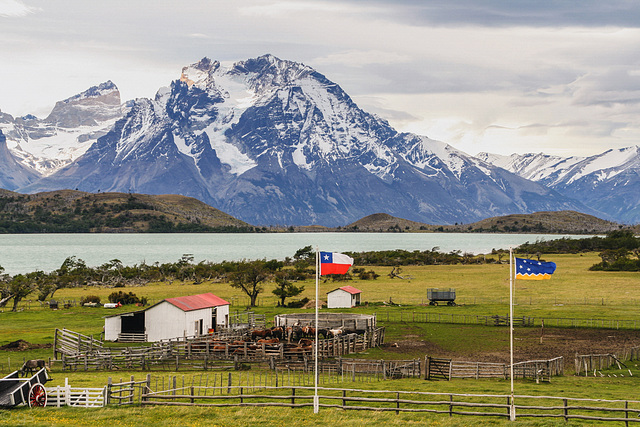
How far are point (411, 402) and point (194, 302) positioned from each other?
30.2m

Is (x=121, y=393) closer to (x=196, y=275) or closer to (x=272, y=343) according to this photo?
(x=272, y=343)

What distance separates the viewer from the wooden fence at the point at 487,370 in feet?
140

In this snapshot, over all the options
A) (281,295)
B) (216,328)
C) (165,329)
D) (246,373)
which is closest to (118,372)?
(246,373)

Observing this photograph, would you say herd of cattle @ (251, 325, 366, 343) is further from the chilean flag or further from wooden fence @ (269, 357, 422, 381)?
the chilean flag

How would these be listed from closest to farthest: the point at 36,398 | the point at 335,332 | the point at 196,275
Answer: the point at 36,398 → the point at 335,332 → the point at 196,275

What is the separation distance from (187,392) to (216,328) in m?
23.9

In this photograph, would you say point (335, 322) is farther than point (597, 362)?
Yes

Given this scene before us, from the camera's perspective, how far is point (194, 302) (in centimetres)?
5956

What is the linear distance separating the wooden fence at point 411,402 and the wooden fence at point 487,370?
6.14 metres

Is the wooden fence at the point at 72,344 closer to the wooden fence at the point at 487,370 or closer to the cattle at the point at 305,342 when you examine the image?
the cattle at the point at 305,342

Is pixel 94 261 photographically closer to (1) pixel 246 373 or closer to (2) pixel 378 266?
(2) pixel 378 266

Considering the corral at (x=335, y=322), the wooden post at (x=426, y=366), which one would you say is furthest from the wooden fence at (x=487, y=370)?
the corral at (x=335, y=322)

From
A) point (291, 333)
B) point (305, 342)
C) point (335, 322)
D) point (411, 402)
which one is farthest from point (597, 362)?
point (291, 333)

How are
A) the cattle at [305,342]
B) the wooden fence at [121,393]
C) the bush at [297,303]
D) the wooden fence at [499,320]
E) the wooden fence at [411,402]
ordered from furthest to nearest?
the bush at [297,303] < the wooden fence at [499,320] < the cattle at [305,342] < the wooden fence at [121,393] < the wooden fence at [411,402]
